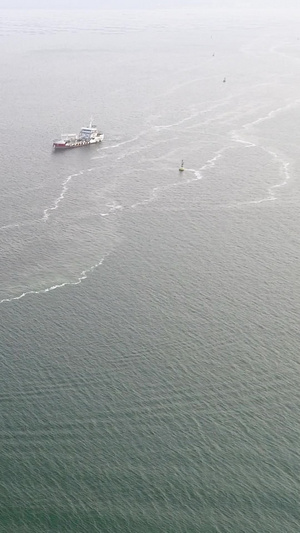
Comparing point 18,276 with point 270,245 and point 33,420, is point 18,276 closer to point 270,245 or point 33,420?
→ point 33,420

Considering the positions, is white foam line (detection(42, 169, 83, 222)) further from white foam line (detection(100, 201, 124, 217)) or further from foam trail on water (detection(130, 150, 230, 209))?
foam trail on water (detection(130, 150, 230, 209))

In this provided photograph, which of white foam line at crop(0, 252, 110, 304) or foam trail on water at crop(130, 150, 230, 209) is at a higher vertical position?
foam trail on water at crop(130, 150, 230, 209)

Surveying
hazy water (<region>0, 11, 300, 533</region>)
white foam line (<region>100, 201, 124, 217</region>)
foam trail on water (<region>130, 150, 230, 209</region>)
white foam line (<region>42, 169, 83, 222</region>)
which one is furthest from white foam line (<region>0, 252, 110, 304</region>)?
foam trail on water (<region>130, 150, 230, 209</region>)

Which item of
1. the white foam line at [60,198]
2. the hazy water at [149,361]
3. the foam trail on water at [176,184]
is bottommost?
the hazy water at [149,361]

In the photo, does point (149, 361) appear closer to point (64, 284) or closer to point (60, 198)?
point (64, 284)

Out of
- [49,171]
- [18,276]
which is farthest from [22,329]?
[49,171]

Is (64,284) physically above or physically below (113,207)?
below

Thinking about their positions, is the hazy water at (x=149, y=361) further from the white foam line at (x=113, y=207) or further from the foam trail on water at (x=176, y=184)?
the foam trail on water at (x=176, y=184)

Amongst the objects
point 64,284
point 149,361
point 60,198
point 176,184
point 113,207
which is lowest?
point 149,361

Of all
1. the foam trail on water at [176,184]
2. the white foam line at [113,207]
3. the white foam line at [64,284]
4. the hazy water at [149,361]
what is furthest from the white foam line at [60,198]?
the white foam line at [64,284]

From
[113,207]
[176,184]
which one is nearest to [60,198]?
[113,207]

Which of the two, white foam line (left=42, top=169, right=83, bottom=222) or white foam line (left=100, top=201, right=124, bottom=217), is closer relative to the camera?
white foam line (left=42, top=169, right=83, bottom=222)
